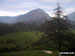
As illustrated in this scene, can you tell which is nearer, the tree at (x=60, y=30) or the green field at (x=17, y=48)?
the green field at (x=17, y=48)

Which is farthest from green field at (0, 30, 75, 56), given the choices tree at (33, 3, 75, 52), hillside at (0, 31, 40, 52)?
tree at (33, 3, 75, 52)

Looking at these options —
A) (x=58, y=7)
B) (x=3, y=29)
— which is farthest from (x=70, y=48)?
(x=3, y=29)

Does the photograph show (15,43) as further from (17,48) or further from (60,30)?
(60,30)

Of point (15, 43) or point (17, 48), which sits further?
point (15, 43)

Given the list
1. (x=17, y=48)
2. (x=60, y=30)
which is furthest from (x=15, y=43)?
(x=60, y=30)

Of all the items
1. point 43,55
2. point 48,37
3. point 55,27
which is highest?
point 55,27

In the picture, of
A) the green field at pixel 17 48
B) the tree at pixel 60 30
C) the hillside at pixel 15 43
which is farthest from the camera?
the hillside at pixel 15 43

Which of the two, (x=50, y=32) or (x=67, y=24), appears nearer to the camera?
(x=67, y=24)

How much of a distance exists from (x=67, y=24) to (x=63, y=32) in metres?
1.72

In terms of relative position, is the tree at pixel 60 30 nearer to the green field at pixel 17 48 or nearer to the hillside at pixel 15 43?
the green field at pixel 17 48

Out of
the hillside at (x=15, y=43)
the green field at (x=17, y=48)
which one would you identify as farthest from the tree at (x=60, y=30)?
the hillside at (x=15, y=43)

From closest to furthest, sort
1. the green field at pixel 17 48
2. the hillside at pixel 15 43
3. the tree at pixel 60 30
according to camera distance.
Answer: the green field at pixel 17 48
the tree at pixel 60 30
the hillside at pixel 15 43

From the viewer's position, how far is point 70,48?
21.9 m

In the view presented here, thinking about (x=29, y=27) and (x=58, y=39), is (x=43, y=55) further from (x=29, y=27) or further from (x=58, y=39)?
(x=29, y=27)
